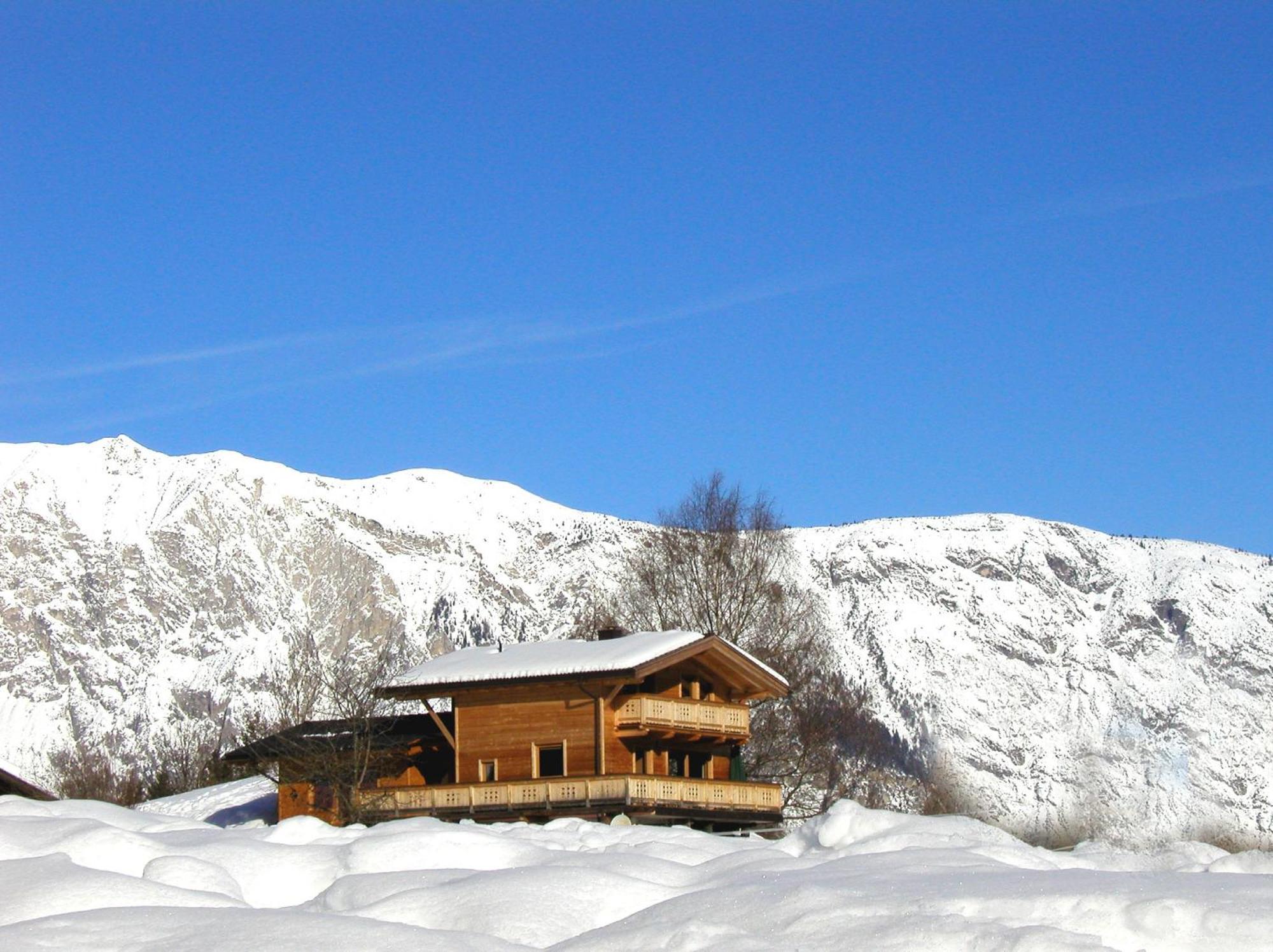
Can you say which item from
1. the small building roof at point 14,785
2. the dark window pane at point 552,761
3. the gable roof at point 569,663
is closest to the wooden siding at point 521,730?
the dark window pane at point 552,761

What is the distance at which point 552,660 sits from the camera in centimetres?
3959

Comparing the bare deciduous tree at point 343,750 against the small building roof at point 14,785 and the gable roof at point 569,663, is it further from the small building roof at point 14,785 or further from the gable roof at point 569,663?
the small building roof at point 14,785

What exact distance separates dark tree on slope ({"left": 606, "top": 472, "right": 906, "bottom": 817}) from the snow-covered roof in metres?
6.93

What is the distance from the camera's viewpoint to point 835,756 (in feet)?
167

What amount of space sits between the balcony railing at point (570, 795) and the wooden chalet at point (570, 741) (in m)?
0.03

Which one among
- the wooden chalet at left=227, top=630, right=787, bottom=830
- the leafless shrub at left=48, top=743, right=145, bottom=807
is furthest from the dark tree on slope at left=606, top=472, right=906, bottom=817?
the leafless shrub at left=48, top=743, right=145, bottom=807

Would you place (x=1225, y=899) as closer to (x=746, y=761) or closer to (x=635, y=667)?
(x=635, y=667)

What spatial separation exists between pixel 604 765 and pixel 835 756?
14455mm

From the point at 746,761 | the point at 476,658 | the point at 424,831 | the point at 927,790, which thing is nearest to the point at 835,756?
the point at 746,761

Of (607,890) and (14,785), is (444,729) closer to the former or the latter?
(14,785)

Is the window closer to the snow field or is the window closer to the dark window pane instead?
the dark window pane

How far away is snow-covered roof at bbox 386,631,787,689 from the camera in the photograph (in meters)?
38.2

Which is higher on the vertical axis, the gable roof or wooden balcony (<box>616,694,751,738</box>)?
the gable roof

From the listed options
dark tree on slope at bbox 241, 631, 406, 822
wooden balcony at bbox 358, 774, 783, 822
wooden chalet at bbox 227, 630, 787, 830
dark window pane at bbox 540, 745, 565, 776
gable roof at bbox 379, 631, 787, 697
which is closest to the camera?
wooden balcony at bbox 358, 774, 783, 822
